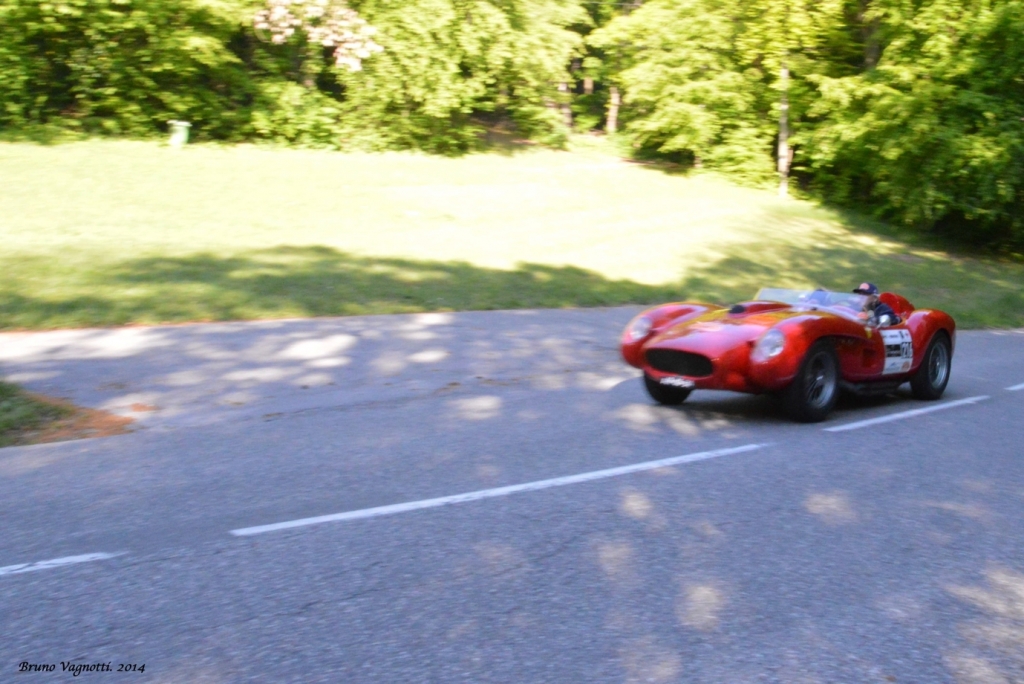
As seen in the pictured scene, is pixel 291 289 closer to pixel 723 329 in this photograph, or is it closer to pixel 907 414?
pixel 723 329

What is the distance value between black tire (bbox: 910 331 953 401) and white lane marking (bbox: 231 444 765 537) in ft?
11.7

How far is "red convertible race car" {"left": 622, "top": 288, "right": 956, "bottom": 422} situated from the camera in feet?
27.1

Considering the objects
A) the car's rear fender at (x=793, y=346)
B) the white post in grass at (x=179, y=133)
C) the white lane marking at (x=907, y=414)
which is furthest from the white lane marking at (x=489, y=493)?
the white post in grass at (x=179, y=133)

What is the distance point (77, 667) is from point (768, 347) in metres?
5.86

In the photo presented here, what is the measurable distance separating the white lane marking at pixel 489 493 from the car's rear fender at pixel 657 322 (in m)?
1.88

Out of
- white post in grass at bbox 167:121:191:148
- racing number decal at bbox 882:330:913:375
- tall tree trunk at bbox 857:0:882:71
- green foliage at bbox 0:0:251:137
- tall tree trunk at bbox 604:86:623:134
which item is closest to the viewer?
racing number decal at bbox 882:330:913:375

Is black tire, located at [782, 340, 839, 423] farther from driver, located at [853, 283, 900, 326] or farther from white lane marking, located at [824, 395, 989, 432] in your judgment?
driver, located at [853, 283, 900, 326]

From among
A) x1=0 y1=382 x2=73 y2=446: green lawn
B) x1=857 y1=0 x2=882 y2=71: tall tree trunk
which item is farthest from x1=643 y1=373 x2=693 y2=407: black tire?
x1=857 y1=0 x2=882 y2=71: tall tree trunk

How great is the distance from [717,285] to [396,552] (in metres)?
16.6

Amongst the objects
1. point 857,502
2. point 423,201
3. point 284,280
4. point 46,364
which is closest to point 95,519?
point 857,502

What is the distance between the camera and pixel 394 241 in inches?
854

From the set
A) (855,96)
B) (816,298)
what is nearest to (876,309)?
(816,298)

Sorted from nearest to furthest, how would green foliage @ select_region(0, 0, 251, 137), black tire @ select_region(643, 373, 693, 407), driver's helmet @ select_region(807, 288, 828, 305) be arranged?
black tire @ select_region(643, 373, 693, 407) < driver's helmet @ select_region(807, 288, 828, 305) < green foliage @ select_region(0, 0, 251, 137)

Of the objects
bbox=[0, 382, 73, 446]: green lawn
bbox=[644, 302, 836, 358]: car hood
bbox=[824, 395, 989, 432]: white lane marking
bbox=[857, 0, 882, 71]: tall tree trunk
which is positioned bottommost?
bbox=[824, 395, 989, 432]: white lane marking
